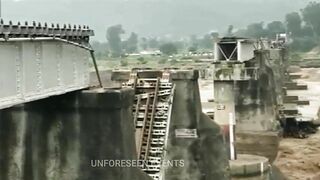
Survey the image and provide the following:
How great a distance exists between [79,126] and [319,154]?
37407mm

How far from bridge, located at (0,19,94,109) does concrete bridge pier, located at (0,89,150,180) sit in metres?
0.80

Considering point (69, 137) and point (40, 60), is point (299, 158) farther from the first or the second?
point (40, 60)

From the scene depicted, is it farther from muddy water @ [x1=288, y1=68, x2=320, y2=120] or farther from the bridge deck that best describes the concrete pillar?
A: muddy water @ [x1=288, y1=68, x2=320, y2=120]

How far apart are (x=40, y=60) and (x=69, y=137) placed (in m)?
2.93

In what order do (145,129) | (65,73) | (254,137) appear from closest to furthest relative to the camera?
(65,73), (145,129), (254,137)

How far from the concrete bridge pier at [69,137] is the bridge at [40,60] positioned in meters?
0.80

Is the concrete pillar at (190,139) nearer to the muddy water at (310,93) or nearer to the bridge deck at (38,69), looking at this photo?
the bridge deck at (38,69)

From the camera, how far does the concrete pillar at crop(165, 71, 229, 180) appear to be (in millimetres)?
22969

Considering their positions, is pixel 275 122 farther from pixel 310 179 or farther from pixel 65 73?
pixel 65 73

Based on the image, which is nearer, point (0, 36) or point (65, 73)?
point (0, 36)

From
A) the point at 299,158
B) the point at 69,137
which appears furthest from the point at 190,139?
the point at 299,158

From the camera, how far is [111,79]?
2436cm

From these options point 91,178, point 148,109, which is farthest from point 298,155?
point 91,178

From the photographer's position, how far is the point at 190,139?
924 inches
